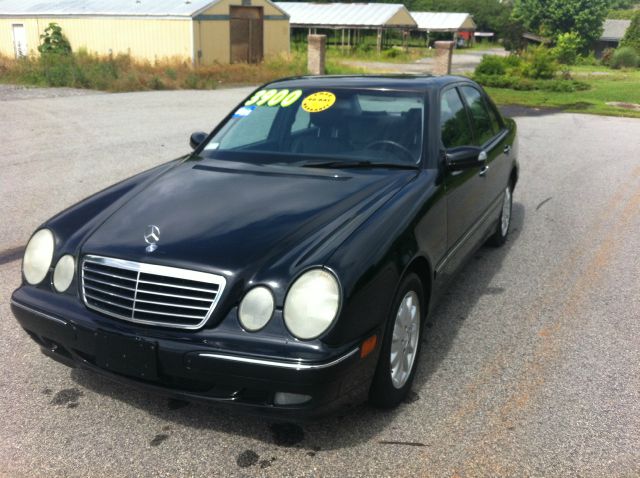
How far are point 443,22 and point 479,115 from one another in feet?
207

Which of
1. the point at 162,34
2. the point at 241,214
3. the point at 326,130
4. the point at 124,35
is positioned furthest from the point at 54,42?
the point at 241,214

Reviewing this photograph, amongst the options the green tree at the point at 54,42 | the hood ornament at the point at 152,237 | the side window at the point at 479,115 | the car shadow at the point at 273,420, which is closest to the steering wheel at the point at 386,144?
the side window at the point at 479,115

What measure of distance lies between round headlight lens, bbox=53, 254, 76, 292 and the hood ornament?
1.29ft

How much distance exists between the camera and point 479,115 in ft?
17.5

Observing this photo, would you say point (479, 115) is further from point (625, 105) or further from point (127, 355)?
point (625, 105)

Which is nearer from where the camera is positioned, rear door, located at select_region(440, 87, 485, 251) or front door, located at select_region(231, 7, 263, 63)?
rear door, located at select_region(440, 87, 485, 251)

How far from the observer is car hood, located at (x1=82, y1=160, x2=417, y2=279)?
116 inches

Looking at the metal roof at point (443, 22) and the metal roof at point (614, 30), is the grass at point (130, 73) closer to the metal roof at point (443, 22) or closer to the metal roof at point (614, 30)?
the metal roof at point (443, 22)

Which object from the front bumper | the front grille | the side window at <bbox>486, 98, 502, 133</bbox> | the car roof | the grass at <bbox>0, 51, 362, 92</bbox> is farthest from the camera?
the grass at <bbox>0, 51, 362, 92</bbox>

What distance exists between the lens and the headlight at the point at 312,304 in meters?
2.73

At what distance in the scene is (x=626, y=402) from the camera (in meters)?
3.49

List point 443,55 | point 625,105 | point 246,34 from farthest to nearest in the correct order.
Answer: point 246,34
point 443,55
point 625,105

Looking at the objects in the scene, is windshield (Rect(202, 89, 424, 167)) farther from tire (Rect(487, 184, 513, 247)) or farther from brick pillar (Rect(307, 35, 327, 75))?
brick pillar (Rect(307, 35, 327, 75))

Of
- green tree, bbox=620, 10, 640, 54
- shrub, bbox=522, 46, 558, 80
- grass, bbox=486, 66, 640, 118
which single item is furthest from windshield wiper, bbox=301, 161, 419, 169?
green tree, bbox=620, 10, 640, 54
